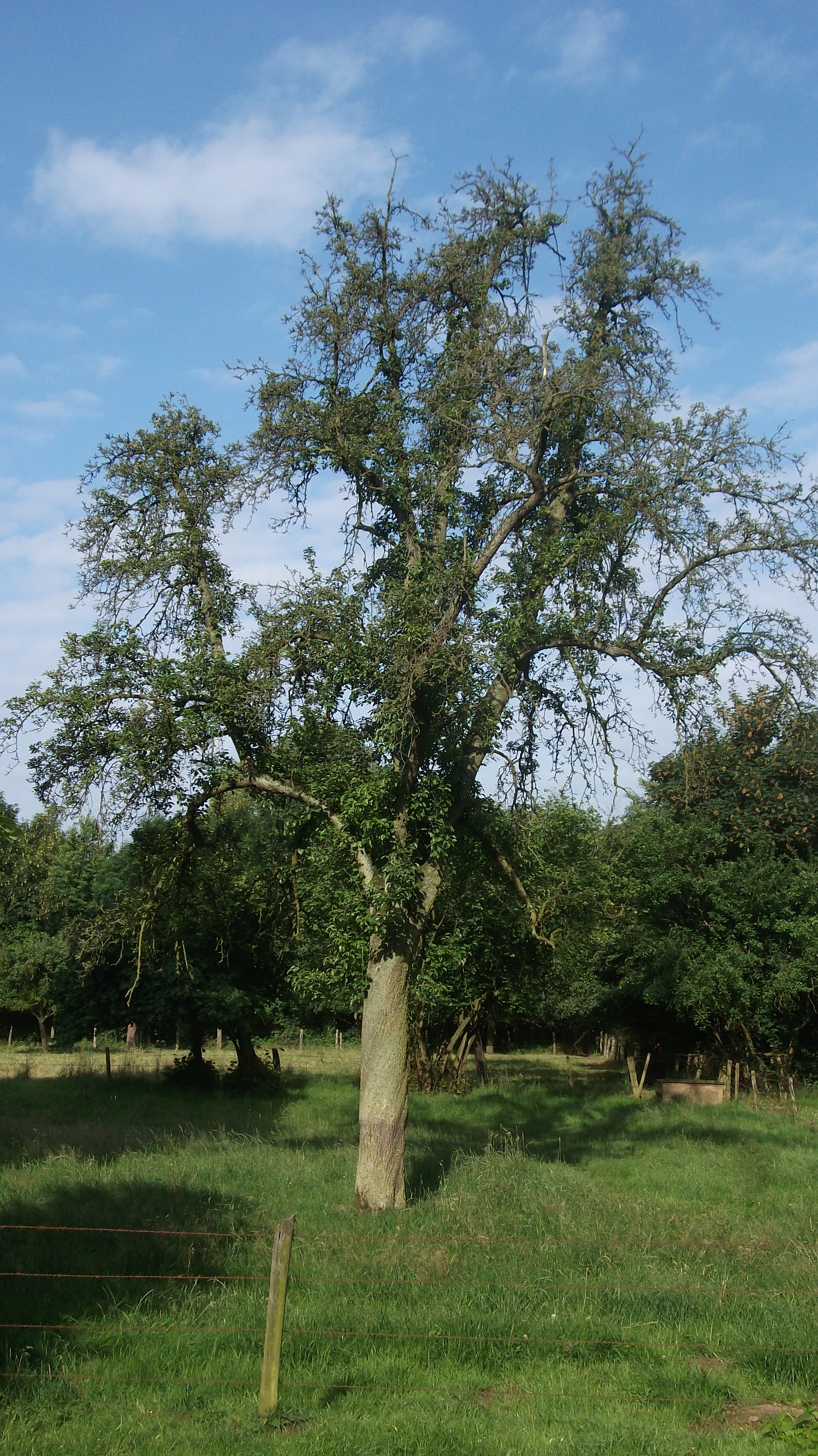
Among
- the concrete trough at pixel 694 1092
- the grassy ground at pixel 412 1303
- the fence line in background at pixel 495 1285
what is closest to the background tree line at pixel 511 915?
the concrete trough at pixel 694 1092

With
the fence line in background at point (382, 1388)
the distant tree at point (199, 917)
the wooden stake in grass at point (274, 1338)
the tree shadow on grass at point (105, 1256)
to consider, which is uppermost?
the distant tree at point (199, 917)

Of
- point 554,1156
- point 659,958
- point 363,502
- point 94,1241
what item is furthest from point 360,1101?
point 659,958

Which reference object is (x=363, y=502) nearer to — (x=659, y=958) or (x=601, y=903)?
(x=601, y=903)

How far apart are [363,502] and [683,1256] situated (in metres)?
9.96

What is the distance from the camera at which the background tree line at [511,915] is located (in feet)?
44.1

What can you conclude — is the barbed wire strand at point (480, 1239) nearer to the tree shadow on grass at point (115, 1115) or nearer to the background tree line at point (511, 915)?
the background tree line at point (511, 915)

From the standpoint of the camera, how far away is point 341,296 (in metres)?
14.1

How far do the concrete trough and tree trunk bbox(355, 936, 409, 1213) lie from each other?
16656 millimetres

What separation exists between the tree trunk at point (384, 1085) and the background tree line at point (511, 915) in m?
0.40

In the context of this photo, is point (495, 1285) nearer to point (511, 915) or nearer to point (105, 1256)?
point (105, 1256)

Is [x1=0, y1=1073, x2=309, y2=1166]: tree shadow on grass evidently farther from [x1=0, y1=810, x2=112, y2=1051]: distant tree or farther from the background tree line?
[x1=0, y1=810, x2=112, y2=1051]: distant tree

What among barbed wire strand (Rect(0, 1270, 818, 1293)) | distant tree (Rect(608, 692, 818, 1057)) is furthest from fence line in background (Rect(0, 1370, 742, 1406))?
distant tree (Rect(608, 692, 818, 1057))

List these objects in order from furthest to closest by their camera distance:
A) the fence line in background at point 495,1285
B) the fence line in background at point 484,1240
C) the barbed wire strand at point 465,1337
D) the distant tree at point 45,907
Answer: the distant tree at point 45,907
the fence line in background at point 484,1240
the fence line in background at point 495,1285
the barbed wire strand at point 465,1337

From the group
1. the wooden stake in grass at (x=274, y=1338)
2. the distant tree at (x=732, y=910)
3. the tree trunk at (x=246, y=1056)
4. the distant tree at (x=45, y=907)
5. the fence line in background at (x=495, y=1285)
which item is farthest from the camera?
the tree trunk at (x=246, y=1056)
